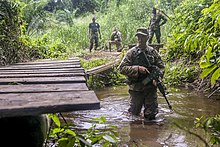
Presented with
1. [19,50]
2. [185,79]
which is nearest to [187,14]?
[185,79]

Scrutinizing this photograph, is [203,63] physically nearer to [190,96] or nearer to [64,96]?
[64,96]

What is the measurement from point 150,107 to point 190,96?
2.85m

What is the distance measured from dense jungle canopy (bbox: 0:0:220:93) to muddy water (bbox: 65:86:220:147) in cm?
67

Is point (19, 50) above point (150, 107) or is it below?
above

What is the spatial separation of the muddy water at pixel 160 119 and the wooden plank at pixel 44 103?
1981 mm

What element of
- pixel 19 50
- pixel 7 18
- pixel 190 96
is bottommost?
pixel 190 96

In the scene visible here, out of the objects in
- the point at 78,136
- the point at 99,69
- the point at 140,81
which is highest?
the point at 78,136

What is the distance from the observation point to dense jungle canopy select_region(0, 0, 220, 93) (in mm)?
2568

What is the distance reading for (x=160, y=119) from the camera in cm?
620

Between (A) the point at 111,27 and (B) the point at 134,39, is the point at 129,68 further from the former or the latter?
(A) the point at 111,27

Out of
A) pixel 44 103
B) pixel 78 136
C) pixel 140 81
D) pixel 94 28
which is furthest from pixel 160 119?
pixel 94 28

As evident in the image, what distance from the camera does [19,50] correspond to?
5492mm

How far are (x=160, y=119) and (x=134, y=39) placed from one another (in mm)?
12278

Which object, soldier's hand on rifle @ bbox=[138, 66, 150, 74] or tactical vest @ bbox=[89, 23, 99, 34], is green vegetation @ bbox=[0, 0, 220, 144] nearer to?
soldier's hand on rifle @ bbox=[138, 66, 150, 74]
